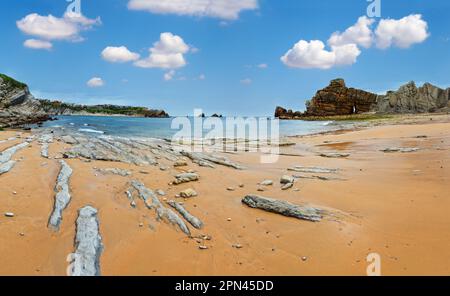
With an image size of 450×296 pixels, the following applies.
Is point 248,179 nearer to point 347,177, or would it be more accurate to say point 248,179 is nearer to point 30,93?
point 347,177

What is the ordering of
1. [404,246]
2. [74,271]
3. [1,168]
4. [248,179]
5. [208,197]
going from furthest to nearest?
[248,179]
[1,168]
[208,197]
[404,246]
[74,271]

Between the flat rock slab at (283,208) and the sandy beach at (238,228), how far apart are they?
0.73ft

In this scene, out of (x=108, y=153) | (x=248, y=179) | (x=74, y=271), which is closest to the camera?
(x=74, y=271)

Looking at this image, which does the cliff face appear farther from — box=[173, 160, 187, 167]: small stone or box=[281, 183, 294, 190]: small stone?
box=[281, 183, 294, 190]: small stone

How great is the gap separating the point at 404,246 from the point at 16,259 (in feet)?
29.1

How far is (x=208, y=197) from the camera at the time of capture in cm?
1062

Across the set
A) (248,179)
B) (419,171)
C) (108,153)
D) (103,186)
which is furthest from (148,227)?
(419,171)

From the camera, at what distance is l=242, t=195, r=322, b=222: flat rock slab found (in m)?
8.82

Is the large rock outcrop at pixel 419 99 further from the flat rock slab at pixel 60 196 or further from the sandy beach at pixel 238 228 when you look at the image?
the flat rock slab at pixel 60 196

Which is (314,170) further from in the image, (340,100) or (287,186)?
(340,100)

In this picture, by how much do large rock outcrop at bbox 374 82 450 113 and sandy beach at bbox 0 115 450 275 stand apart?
106615mm

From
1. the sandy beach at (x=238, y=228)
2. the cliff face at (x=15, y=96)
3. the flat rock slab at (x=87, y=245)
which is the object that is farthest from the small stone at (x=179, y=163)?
the cliff face at (x=15, y=96)

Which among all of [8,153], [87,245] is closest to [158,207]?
[87,245]
